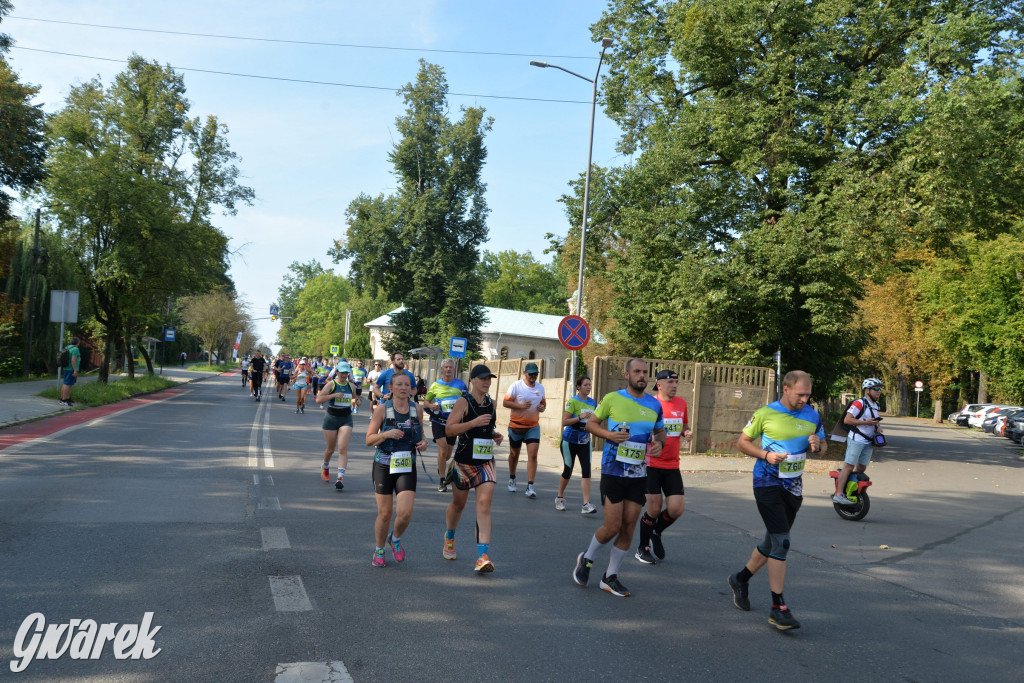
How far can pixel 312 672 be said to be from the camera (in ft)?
14.1

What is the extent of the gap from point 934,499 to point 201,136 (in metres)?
40.8

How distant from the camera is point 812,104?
2138cm

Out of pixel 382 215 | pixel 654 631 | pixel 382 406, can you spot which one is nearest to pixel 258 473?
pixel 382 406

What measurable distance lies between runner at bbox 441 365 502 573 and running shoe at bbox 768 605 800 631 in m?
2.39

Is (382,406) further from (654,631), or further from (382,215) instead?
(382,215)

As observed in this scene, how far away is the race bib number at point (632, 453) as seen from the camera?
20.9ft

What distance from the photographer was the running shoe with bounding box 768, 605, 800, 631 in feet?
18.2

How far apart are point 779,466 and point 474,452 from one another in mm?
2557

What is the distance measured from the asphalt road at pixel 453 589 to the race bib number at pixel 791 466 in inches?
42.2

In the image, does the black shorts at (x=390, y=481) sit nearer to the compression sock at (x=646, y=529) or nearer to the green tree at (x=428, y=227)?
the compression sock at (x=646, y=529)

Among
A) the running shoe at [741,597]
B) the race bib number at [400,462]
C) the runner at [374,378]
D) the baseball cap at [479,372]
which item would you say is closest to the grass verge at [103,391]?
the runner at [374,378]

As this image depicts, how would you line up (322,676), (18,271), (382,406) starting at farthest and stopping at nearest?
1. (18,271)
2. (382,406)
3. (322,676)

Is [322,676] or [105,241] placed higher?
[105,241]

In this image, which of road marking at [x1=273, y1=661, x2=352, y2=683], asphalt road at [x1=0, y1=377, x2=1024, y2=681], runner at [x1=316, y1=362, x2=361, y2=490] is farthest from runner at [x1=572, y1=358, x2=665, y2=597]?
runner at [x1=316, y1=362, x2=361, y2=490]
